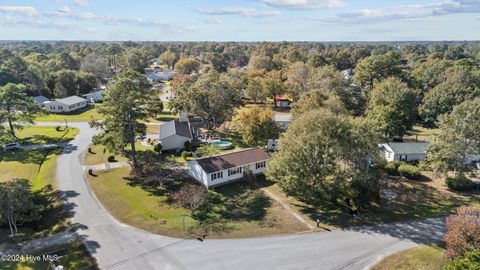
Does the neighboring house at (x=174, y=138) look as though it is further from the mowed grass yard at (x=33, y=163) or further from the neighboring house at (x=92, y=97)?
the neighboring house at (x=92, y=97)

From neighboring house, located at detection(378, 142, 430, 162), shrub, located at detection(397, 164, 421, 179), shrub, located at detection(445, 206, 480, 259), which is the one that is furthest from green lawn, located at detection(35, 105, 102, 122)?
shrub, located at detection(445, 206, 480, 259)

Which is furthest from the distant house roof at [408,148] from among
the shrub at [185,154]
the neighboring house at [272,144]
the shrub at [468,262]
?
the shrub at [185,154]

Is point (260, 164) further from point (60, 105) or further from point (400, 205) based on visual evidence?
point (60, 105)

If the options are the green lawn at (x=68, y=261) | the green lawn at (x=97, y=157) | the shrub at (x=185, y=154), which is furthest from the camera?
the shrub at (x=185, y=154)

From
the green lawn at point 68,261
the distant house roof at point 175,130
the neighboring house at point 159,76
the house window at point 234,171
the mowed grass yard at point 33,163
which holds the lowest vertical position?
the green lawn at point 68,261

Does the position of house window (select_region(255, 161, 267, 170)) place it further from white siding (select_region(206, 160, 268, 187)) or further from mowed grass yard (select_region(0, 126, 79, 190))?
mowed grass yard (select_region(0, 126, 79, 190))

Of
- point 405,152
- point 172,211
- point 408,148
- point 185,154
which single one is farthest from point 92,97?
point 408,148
